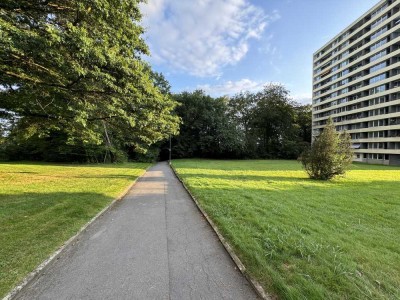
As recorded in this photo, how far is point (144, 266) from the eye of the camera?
4.29 m

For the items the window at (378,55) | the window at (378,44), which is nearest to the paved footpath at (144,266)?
the window at (378,55)

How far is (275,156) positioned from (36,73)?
191 feet

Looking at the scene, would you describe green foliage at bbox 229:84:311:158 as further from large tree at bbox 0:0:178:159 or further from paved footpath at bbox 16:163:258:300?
paved footpath at bbox 16:163:258:300

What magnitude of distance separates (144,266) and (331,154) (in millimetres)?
15748

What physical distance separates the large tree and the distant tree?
10736 millimetres

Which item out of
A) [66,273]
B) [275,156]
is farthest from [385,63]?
[66,273]

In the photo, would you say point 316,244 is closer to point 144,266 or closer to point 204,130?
point 144,266

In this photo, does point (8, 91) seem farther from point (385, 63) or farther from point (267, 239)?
point (385, 63)

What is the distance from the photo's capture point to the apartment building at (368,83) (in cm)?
4494

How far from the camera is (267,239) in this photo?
17.1 ft

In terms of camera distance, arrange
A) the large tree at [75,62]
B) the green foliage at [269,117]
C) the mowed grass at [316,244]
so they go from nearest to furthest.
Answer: the mowed grass at [316,244]
the large tree at [75,62]
the green foliage at [269,117]

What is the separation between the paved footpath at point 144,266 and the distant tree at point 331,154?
12.9 meters

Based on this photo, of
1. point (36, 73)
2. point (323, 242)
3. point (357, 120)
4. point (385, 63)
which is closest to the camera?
point (323, 242)

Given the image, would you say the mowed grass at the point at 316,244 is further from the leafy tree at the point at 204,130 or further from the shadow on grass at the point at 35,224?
the leafy tree at the point at 204,130
